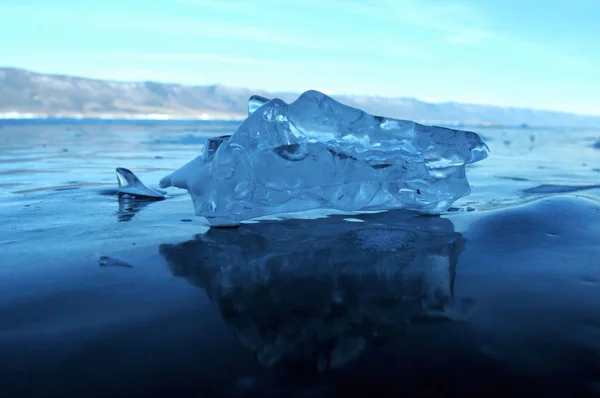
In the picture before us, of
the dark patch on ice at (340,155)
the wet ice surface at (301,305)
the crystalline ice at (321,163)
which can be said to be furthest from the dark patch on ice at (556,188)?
the dark patch on ice at (340,155)

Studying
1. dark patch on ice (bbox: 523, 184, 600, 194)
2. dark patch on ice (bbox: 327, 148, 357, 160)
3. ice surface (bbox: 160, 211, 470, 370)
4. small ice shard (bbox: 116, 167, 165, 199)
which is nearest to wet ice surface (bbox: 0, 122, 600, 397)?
ice surface (bbox: 160, 211, 470, 370)

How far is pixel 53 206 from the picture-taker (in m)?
5.11

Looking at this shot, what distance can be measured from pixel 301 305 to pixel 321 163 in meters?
2.04

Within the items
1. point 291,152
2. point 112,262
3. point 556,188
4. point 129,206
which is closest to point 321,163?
point 291,152

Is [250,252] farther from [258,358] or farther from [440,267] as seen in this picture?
[258,358]

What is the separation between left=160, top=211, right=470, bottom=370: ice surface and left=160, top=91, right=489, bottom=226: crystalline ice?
294mm

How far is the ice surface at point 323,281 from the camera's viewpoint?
2.14 meters

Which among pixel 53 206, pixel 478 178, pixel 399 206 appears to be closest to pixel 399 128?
pixel 399 206

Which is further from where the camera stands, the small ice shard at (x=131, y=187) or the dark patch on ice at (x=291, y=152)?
the small ice shard at (x=131, y=187)

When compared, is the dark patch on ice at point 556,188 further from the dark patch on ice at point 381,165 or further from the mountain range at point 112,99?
the mountain range at point 112,99

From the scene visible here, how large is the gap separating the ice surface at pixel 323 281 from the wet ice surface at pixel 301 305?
0.5 inches

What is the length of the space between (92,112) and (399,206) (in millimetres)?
114990

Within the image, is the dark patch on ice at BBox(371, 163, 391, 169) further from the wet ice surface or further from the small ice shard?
the small ice shard

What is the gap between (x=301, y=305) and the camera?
248cm
